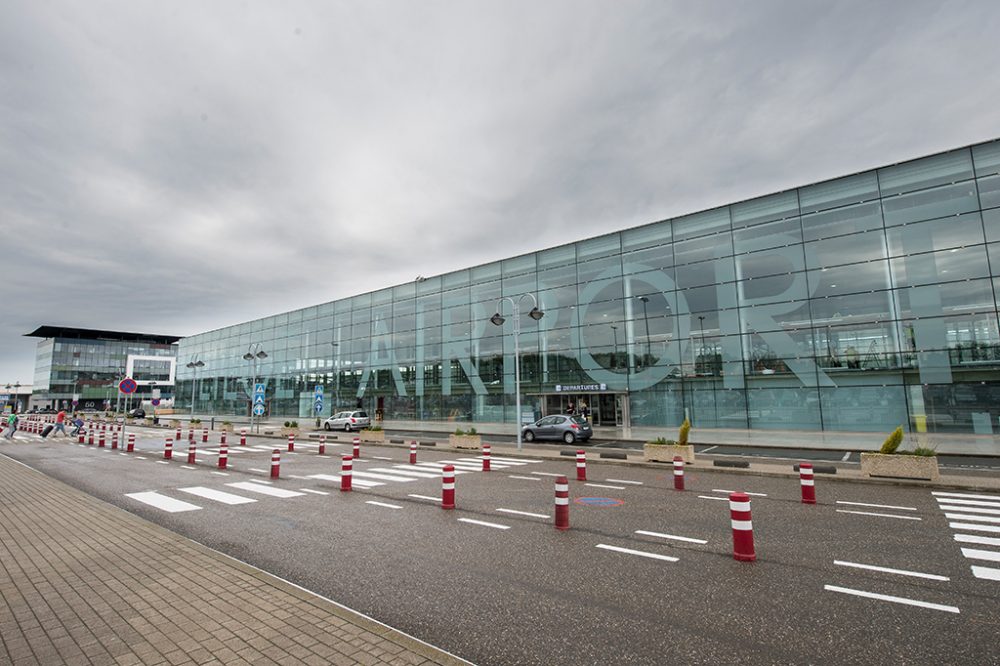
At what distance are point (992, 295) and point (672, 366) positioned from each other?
50.9 ft

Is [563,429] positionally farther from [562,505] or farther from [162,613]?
[162,613]

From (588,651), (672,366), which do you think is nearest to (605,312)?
(672,366)

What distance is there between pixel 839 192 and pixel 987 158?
6.02 meters

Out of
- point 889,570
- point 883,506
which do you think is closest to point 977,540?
point 883,506

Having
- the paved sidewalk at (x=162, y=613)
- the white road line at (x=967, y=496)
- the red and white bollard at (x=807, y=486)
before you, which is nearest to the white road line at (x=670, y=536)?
the red and white bollard at (x=807, y=486)

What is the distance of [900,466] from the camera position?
44.7ft

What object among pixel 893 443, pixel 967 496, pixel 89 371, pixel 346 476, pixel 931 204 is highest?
pixel 931 204

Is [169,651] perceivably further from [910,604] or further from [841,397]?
[841,397]

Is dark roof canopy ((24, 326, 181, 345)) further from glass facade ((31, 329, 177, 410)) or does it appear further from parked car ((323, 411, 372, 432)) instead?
parked car ((323, 411, 372, 432))

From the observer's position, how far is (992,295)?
78.3ft

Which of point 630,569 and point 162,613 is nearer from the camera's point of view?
point 162,613

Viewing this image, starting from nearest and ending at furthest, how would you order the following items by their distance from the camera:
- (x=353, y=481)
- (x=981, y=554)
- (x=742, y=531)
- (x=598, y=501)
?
(x=742, y=531)
(x=981, y=554)
(x=598, y=501)
(x=353, y=481)

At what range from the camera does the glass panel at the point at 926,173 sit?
24875 mm

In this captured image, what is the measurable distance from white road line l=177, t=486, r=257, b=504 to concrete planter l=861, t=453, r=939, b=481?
16.4 m
